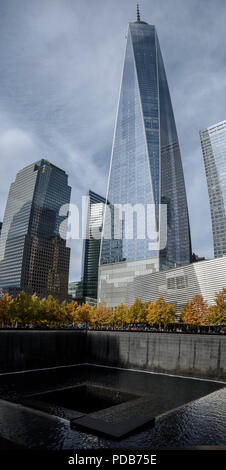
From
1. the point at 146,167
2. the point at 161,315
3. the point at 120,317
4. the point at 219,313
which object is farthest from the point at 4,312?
the point at 146,167

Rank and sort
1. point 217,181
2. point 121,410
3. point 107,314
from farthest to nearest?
point 217,181 → point 107,314 → point 121,410

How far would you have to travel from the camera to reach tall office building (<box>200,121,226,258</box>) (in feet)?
628

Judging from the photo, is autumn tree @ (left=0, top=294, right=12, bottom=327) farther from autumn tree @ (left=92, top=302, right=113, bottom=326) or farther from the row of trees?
autumn tree @ (left=92, top=302, right=113, bottom=326)

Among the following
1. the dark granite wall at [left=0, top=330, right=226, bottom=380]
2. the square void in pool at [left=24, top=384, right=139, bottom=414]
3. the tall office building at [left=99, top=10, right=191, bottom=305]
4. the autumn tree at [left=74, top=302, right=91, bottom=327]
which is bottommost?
the square void in pool at [left=24, top=384, right=139, bottom=414]

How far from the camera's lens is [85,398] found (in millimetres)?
23672

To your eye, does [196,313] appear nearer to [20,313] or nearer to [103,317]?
[103,317]

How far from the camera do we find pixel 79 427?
1427cm

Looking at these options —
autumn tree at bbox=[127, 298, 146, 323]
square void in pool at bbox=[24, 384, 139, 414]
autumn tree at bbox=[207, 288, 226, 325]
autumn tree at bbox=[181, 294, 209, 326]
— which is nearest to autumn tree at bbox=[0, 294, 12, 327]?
autumn tree at bbox=[127, 298, 146, 323]

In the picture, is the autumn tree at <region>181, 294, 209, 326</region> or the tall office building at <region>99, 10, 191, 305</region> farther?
the tall office building at <region>99, 10, 191, 305</region>

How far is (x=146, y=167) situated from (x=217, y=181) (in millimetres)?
55712

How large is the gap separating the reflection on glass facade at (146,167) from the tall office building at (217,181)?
66.0ft

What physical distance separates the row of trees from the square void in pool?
44.1m

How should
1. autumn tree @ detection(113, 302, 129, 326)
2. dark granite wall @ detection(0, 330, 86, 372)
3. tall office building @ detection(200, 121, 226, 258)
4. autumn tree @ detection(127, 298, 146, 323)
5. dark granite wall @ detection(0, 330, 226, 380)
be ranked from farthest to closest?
1. tall office building @ detection(200, 121, 226, 258)
2. autumn tree @ detection(113, 302, 129, 326)
3. autumn tree @ detection(127, 298, 146, 323)
4. dark granite wall @ detection(0, 330, 86, 372)
5. dark granite wall @ detection(0, 330, 226, 380)
